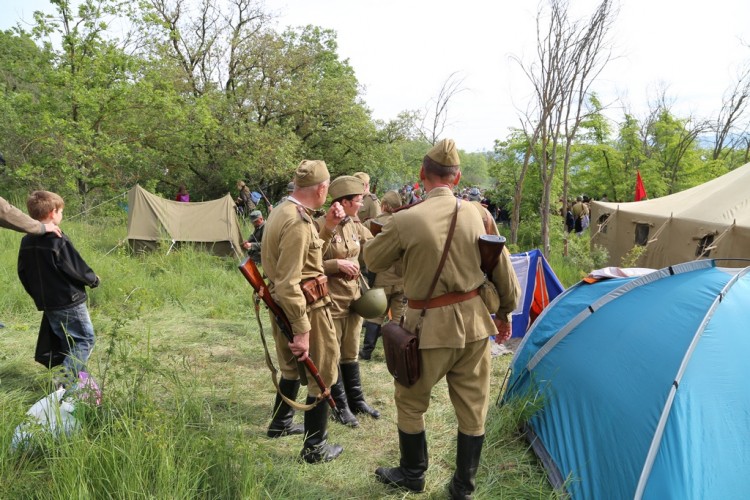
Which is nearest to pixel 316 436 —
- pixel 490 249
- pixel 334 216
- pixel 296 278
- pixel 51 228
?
pixel 296 278

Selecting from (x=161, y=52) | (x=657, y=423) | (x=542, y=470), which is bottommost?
(x=542, y=470)

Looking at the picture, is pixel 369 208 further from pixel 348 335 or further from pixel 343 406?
pixel 343 406

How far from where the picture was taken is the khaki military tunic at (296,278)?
2.54 m

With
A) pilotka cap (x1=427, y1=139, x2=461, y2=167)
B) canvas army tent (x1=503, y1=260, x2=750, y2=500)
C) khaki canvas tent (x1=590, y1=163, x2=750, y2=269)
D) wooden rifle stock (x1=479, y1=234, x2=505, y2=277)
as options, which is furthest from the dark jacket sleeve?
khaki canvas tent (x1=590, y1=163, x2=750, y2=269)

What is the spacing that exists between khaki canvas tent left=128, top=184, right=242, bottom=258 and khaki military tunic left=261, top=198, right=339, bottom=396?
6.93m

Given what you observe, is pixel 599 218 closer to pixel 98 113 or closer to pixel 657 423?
pixel 657 423

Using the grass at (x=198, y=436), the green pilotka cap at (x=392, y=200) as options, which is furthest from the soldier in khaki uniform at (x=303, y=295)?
the green pilotka cap at (x=392, y=200)

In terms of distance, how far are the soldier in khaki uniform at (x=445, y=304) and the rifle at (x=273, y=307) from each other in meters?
0.50

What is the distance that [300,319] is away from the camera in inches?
101

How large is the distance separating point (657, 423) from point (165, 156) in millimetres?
15302

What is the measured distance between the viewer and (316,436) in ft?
9.32

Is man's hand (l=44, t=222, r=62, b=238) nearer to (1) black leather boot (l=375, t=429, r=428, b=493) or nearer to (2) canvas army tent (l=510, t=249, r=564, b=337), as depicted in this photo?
(1) black leather boot (l=375, t=429, r=428, b=493)

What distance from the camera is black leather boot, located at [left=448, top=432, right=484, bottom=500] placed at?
2.47m

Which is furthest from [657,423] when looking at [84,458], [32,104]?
[32,104]
